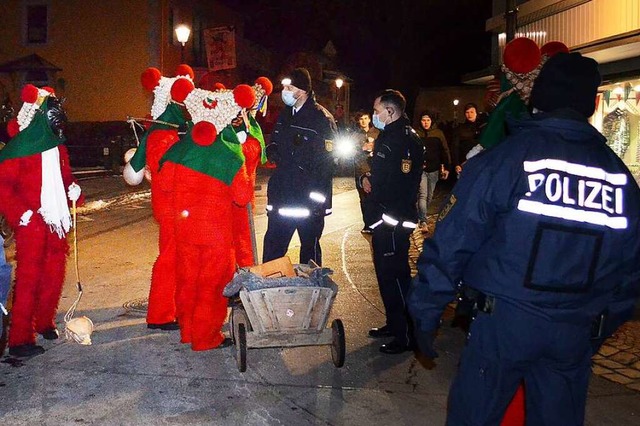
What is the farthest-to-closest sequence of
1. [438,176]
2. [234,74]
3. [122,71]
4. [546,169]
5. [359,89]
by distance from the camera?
[359,89], [234,74], [122,71], [438,176], [546,169]

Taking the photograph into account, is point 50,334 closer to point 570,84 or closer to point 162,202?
point 162,202

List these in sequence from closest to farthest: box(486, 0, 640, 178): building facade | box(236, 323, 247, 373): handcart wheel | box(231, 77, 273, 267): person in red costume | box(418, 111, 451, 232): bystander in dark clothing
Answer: box(236, 323, 247, 373): handcart wheel < box(231, 77, 273, 267): person in red costume < box(486, 0, 640, 178): building facade < box(418, 111, 451, 232): bystander in dark clothing

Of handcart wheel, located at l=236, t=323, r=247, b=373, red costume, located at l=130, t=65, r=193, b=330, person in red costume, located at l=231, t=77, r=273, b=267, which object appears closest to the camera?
handcart wheel, located at l=236, t=323, r=247, b=373

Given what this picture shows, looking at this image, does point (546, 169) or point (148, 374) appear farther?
point (148, 374)

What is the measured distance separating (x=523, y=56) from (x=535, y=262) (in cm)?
254

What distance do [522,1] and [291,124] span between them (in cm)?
949

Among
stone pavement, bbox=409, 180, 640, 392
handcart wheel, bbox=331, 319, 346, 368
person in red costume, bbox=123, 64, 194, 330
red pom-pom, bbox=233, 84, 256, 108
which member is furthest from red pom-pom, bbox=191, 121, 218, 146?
stone pavement, bbox=409, 180, 640, 392

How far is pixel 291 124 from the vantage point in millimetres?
6504

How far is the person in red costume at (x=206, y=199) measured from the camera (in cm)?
542

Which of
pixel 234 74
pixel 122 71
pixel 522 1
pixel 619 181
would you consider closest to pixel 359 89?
pixel 234 74

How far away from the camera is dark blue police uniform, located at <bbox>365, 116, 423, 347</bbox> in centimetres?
560

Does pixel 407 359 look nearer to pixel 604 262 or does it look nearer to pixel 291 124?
pixel 291 124

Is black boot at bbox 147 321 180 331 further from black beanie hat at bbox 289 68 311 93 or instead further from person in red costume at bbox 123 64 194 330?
black beanie hat at bbox 289 68 311 93

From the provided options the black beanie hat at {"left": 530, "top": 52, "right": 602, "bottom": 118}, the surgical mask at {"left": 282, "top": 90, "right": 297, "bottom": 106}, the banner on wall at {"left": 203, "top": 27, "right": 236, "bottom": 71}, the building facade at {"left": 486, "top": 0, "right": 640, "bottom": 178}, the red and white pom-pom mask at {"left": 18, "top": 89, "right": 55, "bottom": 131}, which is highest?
the banner on wall at {"left": 203, "top": 27, "right": 236, "bottom": 71}
